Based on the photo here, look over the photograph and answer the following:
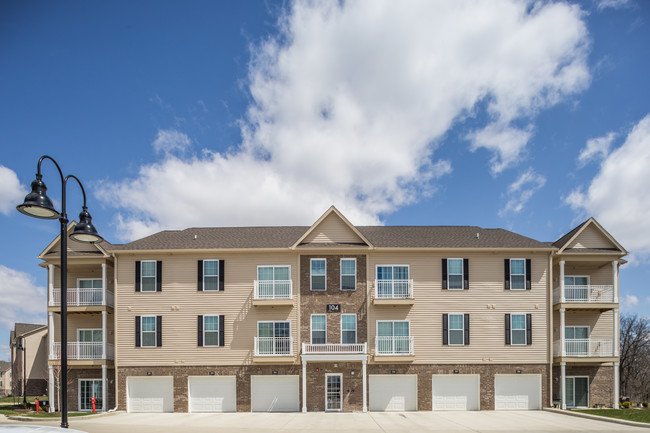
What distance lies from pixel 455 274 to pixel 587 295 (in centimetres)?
783

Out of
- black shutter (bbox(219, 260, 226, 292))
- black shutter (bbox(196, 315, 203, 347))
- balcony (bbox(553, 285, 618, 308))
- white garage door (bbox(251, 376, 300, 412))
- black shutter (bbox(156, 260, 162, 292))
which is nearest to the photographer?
white garage door (bbox(251, 376, 300, 412))

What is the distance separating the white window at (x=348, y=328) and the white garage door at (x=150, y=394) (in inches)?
381

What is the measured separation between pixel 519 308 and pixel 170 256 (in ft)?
64.5

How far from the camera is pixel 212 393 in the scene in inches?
1032

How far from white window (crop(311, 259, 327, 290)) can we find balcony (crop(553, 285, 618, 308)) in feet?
43.0

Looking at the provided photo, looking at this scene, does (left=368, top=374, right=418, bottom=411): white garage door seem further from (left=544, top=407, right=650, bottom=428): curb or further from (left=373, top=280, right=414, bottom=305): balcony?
(left=544, top=407, right=650, bottom=428): curb

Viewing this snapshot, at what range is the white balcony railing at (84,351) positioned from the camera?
2667 cm

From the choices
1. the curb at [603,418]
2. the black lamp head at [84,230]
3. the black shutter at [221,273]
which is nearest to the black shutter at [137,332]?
the black shutter at [221,273]

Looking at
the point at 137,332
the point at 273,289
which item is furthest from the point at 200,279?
the point at 137,332

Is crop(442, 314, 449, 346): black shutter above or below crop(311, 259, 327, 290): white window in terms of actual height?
below

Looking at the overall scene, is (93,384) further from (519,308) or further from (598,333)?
A: (598,333)

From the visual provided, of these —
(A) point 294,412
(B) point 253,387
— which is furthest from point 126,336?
(A) point 294,412

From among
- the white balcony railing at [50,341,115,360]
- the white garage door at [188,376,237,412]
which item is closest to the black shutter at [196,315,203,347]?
the white garage door at [188,376,237,412]

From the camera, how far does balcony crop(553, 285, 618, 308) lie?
26609 millimetres
